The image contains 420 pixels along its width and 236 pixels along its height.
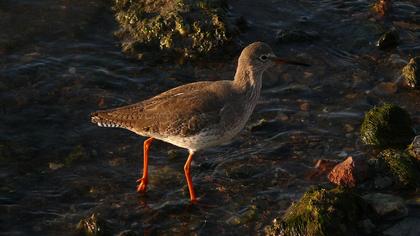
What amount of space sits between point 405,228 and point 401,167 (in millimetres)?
992

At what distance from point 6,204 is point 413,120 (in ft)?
19.0

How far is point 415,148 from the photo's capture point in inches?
352

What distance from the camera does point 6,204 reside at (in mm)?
8469

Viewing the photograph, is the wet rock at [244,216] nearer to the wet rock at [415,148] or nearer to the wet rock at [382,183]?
the wet rock at [382,183]

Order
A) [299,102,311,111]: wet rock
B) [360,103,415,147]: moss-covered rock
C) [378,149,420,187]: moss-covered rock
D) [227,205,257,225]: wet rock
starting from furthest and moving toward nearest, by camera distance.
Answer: [299,102,311,111]: wet rock → [360,103,415,147]: moss-covered rock → [378,149,420,187]: moss-covered rock → [227,205,257,225]: wet rock

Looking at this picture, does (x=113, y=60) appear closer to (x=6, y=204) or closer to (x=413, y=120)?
(x=6, y=204)

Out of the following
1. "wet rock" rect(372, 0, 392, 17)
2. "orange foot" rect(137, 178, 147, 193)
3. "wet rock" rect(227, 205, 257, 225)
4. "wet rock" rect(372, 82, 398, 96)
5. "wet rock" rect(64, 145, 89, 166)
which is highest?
"wet rock" rect(372, 0, 392, 17)

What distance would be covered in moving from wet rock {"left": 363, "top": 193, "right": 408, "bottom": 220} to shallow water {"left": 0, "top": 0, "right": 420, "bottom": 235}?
1.04 m

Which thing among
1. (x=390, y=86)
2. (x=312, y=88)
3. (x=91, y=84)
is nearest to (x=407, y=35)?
(x=390, y=86)

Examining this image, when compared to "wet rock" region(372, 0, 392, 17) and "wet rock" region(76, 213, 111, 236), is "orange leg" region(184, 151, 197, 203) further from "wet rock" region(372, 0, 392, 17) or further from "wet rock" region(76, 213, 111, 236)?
"wet rock" region(372, 0, 392, 17)

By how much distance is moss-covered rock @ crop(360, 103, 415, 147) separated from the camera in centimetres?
944

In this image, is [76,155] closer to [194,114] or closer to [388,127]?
[194,114]

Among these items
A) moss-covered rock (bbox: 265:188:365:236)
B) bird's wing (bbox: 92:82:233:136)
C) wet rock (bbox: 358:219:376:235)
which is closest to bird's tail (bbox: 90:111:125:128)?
bird's wing (bbox: 92:82:233:136)

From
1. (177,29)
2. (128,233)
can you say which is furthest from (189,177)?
(177,29)
